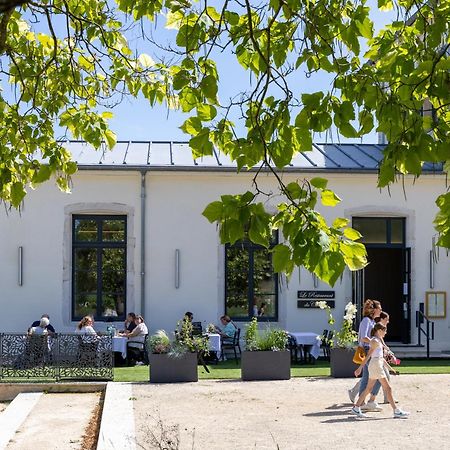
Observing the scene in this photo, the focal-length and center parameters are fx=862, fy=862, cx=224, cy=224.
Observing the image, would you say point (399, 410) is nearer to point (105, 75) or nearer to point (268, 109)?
point (105, 75)

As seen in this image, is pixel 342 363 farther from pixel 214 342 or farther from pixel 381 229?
pixel 381 229

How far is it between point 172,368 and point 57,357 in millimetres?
1854

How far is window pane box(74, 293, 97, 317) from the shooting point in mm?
18050

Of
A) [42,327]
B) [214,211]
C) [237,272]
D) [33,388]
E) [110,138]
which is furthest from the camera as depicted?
[237,272]

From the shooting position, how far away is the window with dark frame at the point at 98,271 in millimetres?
18062

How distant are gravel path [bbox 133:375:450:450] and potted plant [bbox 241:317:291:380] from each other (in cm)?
26

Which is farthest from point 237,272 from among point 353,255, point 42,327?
point 353,255

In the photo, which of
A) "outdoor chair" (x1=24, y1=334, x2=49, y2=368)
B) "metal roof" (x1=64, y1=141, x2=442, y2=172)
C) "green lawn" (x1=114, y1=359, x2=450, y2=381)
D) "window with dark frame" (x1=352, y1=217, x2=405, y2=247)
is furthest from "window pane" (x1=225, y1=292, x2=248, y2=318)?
"outdoor chair" (x1=24, y1=334, x2=49, y2=368)

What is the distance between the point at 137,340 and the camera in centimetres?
1627

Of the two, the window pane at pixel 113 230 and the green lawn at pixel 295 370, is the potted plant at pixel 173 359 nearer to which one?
the green lawn at pixel 295 370

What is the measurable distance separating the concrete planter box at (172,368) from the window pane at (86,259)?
16.8 feet

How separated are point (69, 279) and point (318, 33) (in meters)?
13.7

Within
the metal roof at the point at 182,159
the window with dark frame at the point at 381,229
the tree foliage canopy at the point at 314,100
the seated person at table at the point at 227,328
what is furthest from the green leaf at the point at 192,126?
the window with dark frame at the point at 381,229

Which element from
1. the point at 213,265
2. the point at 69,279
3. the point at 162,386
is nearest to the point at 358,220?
the point at 213,265
